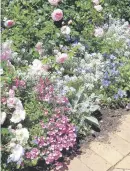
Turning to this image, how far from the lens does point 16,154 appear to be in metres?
3.61

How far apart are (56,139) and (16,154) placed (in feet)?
1.78

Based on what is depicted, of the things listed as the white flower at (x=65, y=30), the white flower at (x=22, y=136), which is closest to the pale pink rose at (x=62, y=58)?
the white flower at (x=65, y=30)

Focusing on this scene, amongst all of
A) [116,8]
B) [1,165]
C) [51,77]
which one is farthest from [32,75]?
[116,8]

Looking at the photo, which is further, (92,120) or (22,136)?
(92,120)

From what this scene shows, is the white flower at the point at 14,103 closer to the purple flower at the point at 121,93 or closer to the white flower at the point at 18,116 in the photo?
the white flower at the point at 18,116

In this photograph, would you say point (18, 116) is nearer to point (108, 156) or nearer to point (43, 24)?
point (108, 156)

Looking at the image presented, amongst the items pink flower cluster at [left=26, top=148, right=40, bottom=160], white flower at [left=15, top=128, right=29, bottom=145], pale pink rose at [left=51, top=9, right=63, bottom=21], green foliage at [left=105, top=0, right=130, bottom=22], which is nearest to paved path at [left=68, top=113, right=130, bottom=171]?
pink flower cluster at [left=26, top=148, right=40, bottom=160]

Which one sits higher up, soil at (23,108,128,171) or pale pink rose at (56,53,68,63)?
pale pink rose at (56,53,68,63)

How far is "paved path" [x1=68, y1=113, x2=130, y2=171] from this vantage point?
402 centimetres

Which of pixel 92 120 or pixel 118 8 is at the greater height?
pixel 118 8

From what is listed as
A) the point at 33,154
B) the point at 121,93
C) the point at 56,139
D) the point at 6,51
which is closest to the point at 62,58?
the point at 6,51

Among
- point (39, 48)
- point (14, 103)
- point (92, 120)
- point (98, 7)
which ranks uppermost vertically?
point (98, 7)

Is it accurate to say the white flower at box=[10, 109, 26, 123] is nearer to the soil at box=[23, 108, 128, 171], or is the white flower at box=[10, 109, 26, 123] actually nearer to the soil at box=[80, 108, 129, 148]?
the soil at box=[23, 108, 128, 171]

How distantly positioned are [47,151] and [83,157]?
408mm
